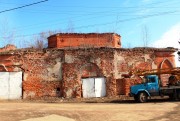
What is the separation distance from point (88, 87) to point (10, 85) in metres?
7.68

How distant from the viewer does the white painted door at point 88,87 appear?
29.7 m

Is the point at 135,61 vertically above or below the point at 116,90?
above

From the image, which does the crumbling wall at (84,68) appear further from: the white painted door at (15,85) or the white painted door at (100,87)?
the white painted door at (15,85)

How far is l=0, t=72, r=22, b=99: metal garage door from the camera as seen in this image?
29.0 m

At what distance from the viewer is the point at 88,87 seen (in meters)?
29.8

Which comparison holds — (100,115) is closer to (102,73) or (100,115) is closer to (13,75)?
(102,73)

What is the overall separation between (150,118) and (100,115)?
285cm

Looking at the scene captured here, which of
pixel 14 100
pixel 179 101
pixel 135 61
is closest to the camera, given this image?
pixel 179 101

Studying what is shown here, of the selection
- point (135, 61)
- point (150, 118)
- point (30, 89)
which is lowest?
point (150, 118)

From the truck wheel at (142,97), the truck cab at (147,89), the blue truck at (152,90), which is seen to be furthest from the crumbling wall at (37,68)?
the truck wheel at (142,97)

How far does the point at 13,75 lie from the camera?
2939cm

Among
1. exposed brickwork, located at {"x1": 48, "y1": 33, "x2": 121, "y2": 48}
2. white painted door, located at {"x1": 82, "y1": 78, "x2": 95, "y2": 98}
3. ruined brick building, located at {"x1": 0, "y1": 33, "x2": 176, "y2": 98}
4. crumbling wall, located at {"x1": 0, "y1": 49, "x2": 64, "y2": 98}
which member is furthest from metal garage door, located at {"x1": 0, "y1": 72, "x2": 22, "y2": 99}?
exposed brickwork, located at {"x1": 48, "y1": 33, "x2": 121, "y2": 48}

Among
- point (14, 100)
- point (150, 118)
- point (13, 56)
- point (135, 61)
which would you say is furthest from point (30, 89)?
Result: point (150, 118)

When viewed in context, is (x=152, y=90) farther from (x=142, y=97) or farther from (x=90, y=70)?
(x=90, y=70)
